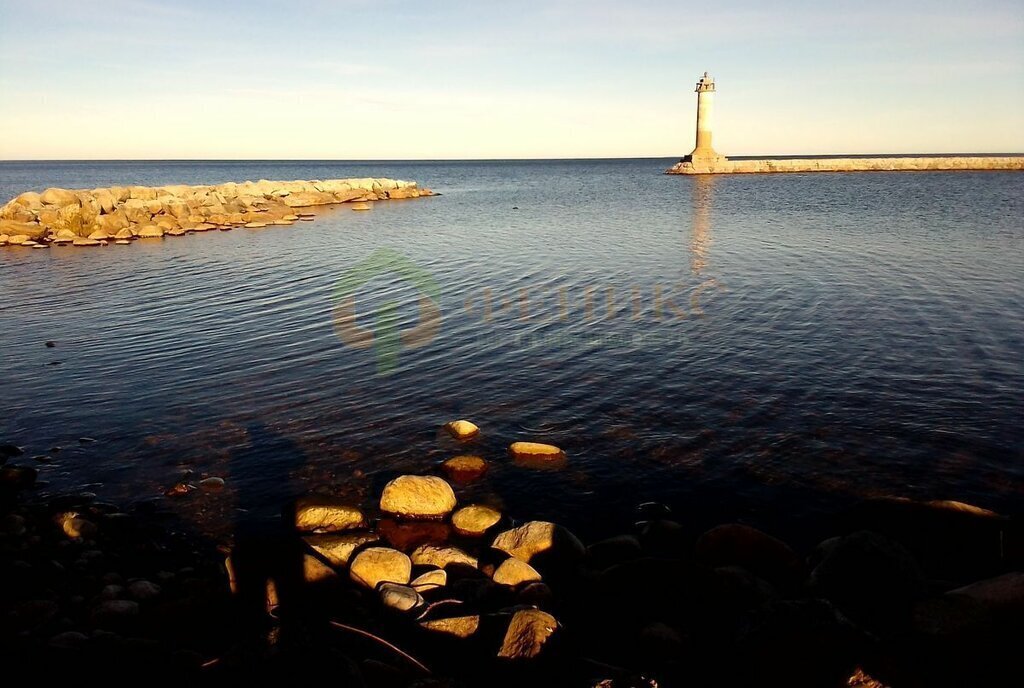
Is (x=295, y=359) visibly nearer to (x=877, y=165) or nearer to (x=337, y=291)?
(x=337, y=291)

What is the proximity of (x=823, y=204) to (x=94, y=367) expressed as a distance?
62927mm

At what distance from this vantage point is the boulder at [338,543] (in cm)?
898

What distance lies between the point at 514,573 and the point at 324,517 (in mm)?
3416

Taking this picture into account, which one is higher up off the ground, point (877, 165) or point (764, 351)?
point (877, 165)

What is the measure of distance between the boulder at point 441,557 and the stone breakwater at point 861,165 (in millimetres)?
132956

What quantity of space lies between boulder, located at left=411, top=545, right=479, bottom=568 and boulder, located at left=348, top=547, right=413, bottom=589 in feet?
0.68

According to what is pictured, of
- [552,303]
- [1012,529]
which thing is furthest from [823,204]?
[1012,529]

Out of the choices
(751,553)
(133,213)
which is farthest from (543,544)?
(133,213)

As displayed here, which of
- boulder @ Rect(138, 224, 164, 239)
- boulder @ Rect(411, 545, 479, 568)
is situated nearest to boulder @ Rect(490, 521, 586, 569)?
boulder @ Rect(411, 545, 479, 568)

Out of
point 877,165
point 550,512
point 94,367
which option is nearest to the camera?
point 550,512

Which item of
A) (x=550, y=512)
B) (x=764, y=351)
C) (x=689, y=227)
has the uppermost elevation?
(x=689, y=227)

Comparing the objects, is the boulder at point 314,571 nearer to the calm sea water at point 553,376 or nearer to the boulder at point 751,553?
the calm sea water at point 553,376

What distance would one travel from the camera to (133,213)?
49.2 m

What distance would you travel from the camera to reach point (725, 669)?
5828 millimetres
